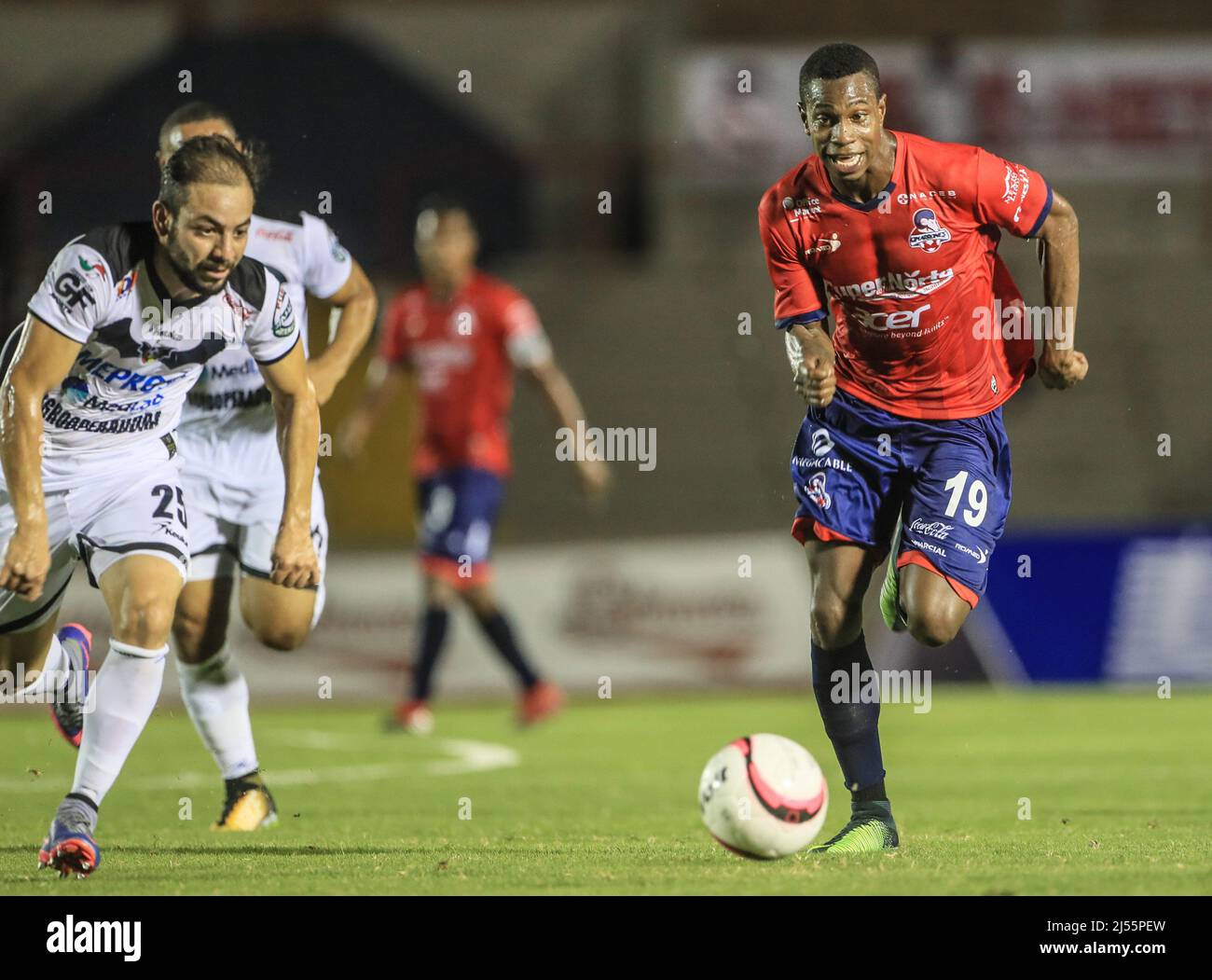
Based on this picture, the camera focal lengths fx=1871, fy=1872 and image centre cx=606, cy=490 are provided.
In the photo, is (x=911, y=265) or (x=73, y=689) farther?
(x=73, y=689)

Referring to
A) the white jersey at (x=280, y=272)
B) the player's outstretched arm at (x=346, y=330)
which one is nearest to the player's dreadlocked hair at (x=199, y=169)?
the white jersey at (x=280, y=272)

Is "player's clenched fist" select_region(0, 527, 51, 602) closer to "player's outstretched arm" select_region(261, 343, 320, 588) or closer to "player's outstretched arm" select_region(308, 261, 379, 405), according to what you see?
"player's outstretched arm" select_region(261, 343, 320, 588)

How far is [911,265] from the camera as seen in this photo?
18.7 feet

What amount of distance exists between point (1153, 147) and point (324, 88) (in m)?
9.07

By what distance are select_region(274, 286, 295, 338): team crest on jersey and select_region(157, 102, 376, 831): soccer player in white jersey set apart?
62cm

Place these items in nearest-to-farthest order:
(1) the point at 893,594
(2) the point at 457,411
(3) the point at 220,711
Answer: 1. (1) the point at 893,594
2. (3) the point at 220,711
3. (2) the point at 457,411

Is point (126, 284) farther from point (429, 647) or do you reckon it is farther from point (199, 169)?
point (429, 647)

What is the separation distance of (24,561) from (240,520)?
1.46m

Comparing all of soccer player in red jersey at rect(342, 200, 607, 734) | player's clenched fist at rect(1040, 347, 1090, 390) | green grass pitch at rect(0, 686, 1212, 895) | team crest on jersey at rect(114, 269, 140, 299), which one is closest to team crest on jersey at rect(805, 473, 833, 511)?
player's clenched fist at rect(1040, 347, 1090, 390)

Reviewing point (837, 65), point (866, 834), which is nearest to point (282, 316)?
point (837, 65)

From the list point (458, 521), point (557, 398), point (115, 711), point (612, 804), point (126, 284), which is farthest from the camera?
point (458, 521)

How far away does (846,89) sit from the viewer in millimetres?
5395

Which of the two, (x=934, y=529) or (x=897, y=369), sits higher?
(x=897, y=369)

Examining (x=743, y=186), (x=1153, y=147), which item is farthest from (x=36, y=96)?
(x=1153, y=147)
